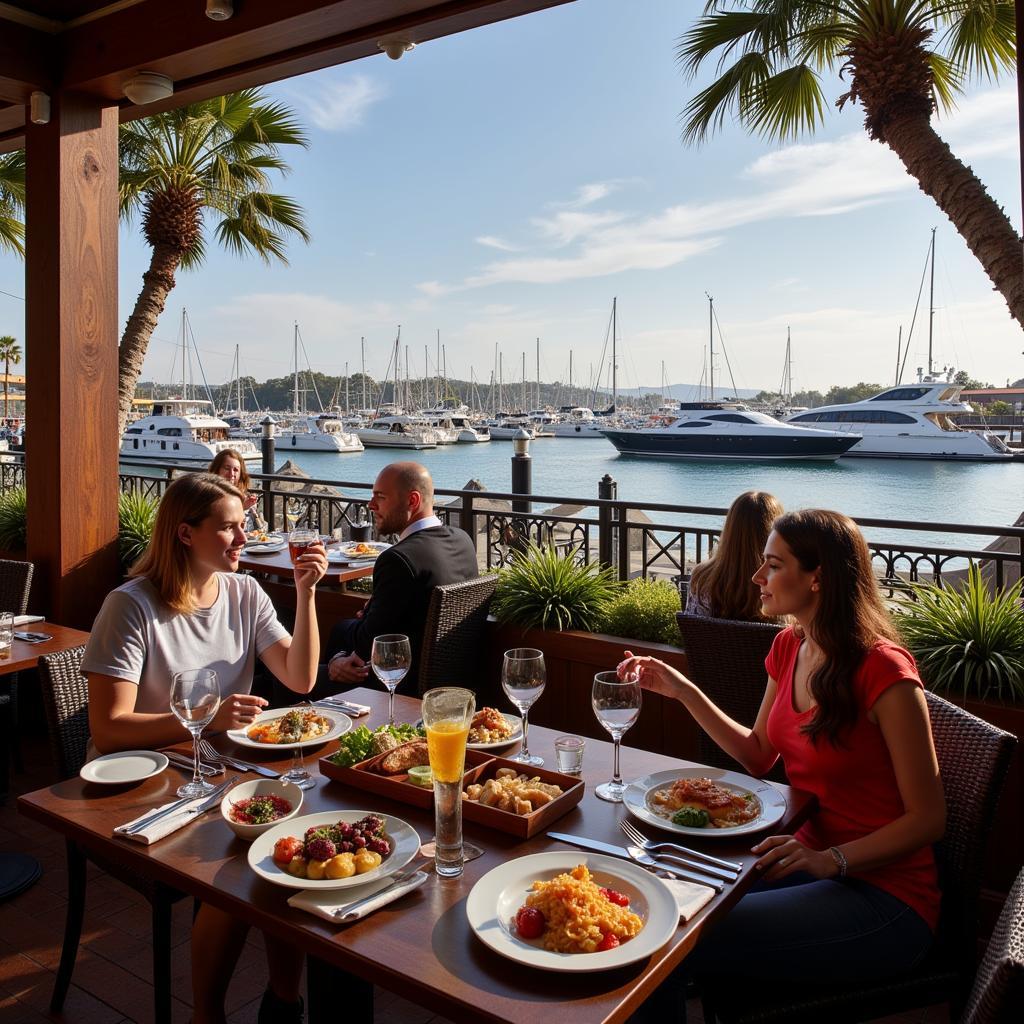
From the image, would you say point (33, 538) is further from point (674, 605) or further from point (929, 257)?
point (929, 257)

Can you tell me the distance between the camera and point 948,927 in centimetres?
185

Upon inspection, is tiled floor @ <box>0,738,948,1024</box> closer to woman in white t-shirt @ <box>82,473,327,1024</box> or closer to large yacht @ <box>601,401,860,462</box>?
woman in white t-shirt @ <box>82,473,327,1024</box>

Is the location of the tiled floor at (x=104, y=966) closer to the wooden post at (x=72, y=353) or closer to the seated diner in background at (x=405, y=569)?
the seated diner in background at (x=405, y=569)

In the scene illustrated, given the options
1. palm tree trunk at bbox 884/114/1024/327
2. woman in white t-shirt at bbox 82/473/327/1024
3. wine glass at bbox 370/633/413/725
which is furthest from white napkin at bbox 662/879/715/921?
palm tree trunk at bbox 884/114/1024/327

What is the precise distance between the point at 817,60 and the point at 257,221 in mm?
7555

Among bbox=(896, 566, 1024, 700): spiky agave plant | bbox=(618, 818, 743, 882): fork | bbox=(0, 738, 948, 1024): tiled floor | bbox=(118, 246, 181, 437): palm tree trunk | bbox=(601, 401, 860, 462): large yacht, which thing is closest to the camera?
bbox=(618, 818, 743, 882): fork

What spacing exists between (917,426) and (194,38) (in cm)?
3777

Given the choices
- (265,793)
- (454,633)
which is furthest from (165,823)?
(454,633)

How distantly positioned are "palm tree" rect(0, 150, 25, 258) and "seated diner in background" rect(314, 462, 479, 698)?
27.8 ft

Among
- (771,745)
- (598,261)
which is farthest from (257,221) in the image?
(598,261)

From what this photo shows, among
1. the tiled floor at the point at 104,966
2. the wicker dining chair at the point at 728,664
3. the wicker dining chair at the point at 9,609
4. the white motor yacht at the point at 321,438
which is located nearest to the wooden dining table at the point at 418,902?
the wicker dining chair at the point at 728,664

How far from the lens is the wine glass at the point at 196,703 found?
1783 mm

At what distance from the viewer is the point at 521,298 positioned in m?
64.5

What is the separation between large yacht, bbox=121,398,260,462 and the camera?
1478 inches
